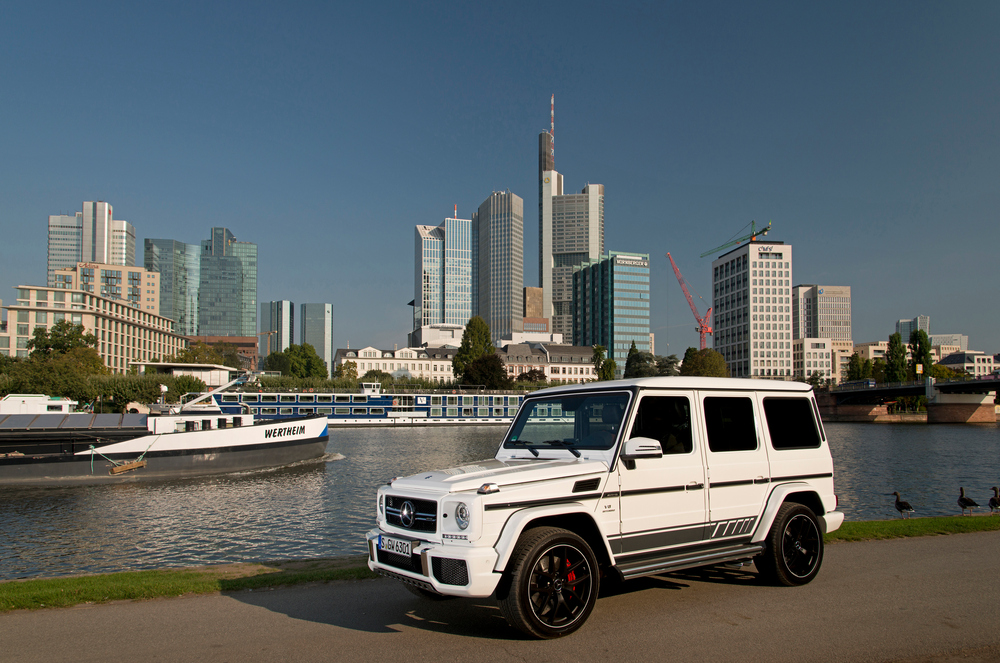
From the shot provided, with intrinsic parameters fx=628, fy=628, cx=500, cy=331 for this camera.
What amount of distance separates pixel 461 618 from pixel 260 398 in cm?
8745

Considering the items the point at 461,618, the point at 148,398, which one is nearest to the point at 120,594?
the point at 461,618

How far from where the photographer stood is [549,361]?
182 meters

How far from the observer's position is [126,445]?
3472 cm

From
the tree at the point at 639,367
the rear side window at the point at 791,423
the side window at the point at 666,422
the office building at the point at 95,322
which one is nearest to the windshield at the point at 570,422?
the side window at the point at 666,422

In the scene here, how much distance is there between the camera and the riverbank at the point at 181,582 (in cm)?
760

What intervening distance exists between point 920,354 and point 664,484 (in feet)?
455

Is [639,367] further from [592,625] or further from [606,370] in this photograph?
[592,625]

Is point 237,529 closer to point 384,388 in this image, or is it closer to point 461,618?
point 461,618

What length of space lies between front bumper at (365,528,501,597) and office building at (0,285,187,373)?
433 ft

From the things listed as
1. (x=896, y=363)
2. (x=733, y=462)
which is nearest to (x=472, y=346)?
(x=896, y=363)

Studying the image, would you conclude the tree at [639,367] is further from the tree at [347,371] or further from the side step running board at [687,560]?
the side step running board at [687,560]

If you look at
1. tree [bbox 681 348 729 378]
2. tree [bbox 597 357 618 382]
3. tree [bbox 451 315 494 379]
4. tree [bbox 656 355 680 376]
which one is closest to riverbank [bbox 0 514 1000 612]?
tree [bbox 681 348 729 378]

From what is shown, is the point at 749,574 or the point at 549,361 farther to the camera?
the point at 549,361

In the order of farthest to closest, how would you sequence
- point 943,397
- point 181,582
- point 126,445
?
point 943,397, point 126,445, point 181,582
